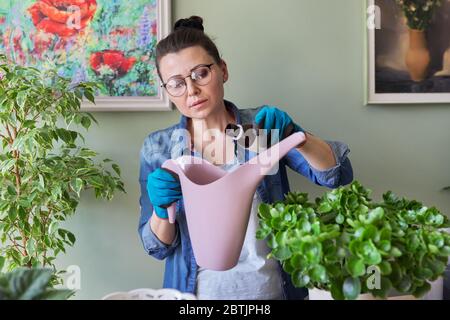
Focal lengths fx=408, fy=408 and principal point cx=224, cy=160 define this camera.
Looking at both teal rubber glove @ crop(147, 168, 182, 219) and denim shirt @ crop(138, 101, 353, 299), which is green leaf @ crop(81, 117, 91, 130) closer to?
denim shirt @ crop(138, 101, 353, 299)

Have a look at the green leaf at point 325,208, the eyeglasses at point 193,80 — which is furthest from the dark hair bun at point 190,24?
the green leaf at point 325,208

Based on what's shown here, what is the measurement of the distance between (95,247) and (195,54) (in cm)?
68

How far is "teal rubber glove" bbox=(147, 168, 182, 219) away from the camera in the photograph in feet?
2.35

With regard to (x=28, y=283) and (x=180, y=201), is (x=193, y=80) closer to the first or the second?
(x=180, y=201)

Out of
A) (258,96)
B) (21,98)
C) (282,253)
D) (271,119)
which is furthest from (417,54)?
(21,98)

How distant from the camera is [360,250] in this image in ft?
1.57

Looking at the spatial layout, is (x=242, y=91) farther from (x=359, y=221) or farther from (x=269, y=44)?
(x=359, y=221)

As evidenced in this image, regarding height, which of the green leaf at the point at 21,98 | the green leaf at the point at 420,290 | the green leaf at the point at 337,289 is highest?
the green leaf at the point at 21,98

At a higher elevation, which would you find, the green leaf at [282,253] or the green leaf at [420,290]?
the green leaf at [282,253]

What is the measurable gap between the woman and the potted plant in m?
0.50

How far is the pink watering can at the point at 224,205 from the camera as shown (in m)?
0.59

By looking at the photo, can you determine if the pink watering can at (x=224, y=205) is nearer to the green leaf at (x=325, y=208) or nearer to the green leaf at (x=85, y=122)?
the green leaf at (x=325, y=208)

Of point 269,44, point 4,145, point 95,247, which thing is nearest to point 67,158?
point 4,145

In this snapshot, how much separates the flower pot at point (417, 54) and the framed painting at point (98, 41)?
71cm
